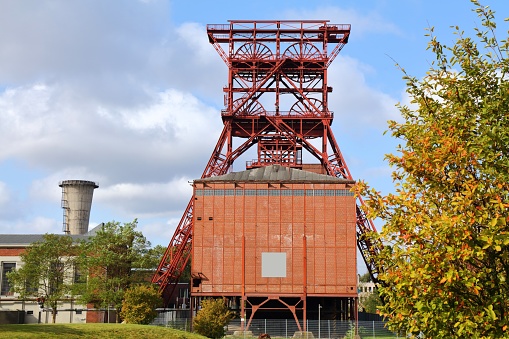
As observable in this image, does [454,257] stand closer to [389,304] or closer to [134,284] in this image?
[389,304]

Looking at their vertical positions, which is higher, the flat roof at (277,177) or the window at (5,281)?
the flat roof at (277,177)

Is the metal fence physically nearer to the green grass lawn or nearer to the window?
the green grass lawn

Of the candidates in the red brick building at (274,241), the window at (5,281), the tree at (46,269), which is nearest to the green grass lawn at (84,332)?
the red brick building at (274,241)

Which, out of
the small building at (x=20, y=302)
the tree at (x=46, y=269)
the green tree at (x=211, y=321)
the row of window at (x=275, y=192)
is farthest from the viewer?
the small building at (x=20, y=302)

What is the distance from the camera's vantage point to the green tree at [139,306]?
46656 millimetres

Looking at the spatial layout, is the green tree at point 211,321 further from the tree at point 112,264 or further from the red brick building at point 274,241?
the tree at point 112,264

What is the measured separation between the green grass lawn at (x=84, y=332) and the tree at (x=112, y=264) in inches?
738

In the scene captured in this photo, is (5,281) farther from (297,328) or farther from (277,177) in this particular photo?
(297,328)

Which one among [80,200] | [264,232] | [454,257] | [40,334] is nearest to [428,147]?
[454,257]

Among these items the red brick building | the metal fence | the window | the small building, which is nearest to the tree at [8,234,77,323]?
the small building

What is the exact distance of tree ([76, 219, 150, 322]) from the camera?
52.6m

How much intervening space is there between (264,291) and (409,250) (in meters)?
43.0

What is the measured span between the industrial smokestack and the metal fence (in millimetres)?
49490

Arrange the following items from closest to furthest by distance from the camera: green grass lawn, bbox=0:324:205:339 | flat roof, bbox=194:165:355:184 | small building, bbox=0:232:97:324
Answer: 1. green grass lawn, bbox=0:324:205:339
2. flat roof, bbox=194:165:355:184
3. small building, bbox=0:232:97:324
